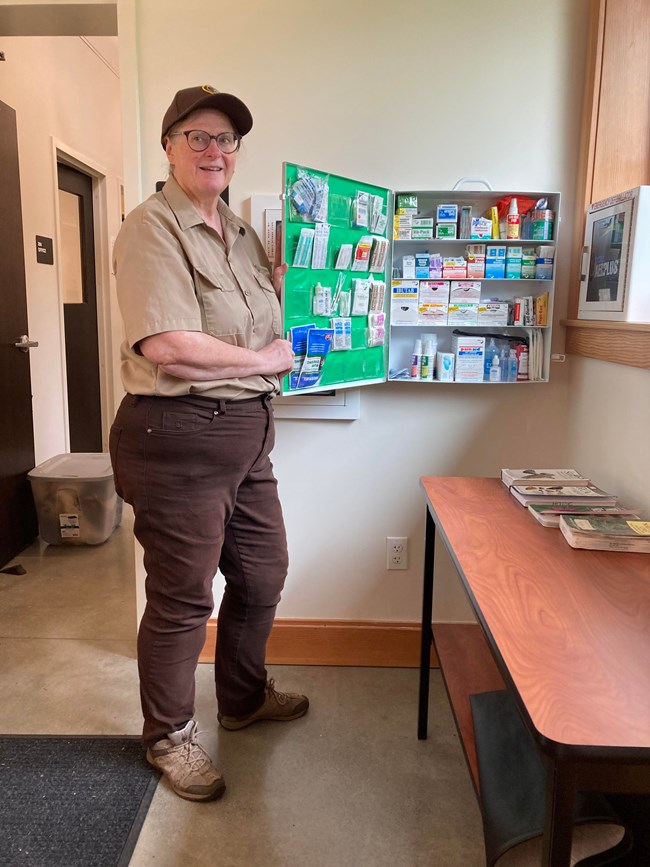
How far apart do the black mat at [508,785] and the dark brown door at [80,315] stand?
3.61m

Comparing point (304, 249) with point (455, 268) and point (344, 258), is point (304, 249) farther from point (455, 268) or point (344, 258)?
point (455, 268)

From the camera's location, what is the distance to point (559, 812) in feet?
2.69

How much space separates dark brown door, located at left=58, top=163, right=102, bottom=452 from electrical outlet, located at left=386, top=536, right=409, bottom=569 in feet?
9.43

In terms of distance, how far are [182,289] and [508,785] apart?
1.26 m

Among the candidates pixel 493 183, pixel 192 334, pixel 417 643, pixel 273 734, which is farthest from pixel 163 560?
pixel 493 183

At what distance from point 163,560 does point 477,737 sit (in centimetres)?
83

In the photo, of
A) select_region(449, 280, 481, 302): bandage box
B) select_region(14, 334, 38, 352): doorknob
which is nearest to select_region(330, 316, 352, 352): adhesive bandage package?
select_region(449, 280, 481, 302): bandage box

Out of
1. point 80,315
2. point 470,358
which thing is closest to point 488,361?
point 470,358

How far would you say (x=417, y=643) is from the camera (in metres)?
2.41

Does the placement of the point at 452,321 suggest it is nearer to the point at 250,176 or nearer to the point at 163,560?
the point at 250,176

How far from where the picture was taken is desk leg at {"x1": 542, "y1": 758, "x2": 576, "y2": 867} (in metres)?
0.81

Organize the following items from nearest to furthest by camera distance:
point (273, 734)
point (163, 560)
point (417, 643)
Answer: point (163, 560) → point (273, 734) → point (417, 643)

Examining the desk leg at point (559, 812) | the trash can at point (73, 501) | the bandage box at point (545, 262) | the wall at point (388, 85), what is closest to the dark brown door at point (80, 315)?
the trash can at point (73, 501)

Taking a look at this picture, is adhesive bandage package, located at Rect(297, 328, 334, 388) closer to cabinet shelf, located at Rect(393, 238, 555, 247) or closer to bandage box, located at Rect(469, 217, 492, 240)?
cabinet shelf, located at Rect(393, 238, 555, 247)
